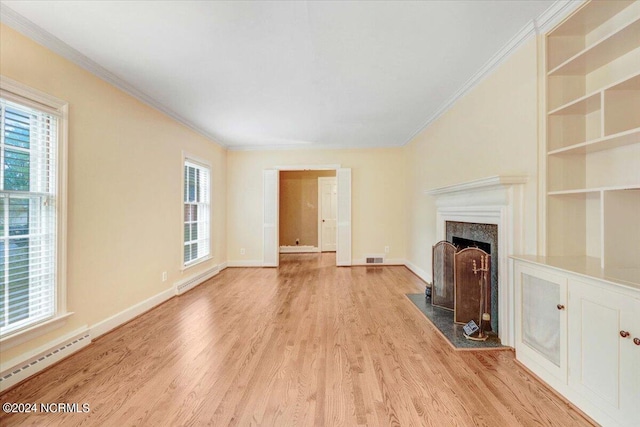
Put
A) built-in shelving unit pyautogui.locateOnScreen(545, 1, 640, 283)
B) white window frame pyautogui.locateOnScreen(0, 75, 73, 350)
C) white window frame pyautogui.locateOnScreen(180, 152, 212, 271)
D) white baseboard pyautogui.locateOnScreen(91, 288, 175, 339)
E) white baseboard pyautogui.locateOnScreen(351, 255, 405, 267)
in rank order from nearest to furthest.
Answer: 1. built-in shelving unit pyautogui.locateOnScreen(545, 1, 640, 283)
2. white window frame pyautogui.locateOnScreen(0, 75, 73, 350)
3. white baseboard pyautogui.locateOnScreen(91, 288, 175, 339)
4. white window frame pyautogui.locateOnScreen(180, 152, 212, 271)
5. white baseboard pyautogui.locateOnScreen(351, 255, 405, 267)

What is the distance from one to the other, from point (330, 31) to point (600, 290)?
2.43 meters

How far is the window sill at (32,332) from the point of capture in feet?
5.70

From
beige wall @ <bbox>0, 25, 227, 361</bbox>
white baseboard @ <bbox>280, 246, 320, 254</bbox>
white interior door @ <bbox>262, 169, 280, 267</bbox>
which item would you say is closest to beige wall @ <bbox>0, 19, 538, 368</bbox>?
beige wall @ <bbox>0, 25, 227, 361</bbox>

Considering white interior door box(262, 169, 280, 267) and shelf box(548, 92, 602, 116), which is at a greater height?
shelf box(548, 92, 602, 116)

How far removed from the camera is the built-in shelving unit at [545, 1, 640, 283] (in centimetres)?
157

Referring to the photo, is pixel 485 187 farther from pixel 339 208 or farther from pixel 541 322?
pixel 339 208

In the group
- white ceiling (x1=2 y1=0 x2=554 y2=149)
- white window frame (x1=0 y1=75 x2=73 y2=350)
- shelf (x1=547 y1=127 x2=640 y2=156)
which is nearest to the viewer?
shelf (x1=547 y1=127 x2=640 y2=156)

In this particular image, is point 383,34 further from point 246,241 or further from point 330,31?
point 246,241

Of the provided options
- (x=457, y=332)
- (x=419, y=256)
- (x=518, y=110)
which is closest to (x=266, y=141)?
(x=419, y=256)

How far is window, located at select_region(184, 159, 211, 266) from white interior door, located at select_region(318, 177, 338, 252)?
3.51 metres

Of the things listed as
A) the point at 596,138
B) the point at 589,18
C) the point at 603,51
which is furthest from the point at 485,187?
the point at 589,18

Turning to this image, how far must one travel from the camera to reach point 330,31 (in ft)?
6.58

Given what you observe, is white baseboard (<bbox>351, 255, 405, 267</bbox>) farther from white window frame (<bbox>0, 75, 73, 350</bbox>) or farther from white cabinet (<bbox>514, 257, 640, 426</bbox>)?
white window frame (<bbox>0, 75, 73, 350</bbox>)

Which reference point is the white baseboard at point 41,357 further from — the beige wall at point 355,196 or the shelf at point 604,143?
the shelf at point 604,143
